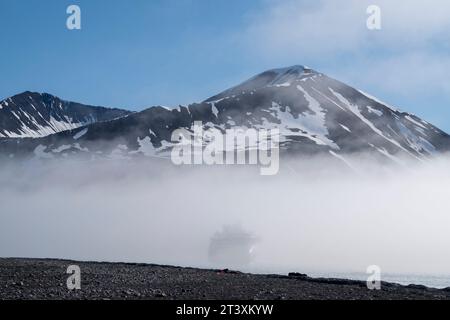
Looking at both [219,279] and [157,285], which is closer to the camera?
[157,285]

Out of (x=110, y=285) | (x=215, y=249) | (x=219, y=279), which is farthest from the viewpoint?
(x=215, y=249)

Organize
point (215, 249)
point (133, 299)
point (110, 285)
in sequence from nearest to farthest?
point (133, 299), point (110, 285), point (215, 249)

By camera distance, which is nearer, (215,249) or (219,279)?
(219,279)

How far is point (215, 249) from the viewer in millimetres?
167875

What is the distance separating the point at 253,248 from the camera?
168125mm
